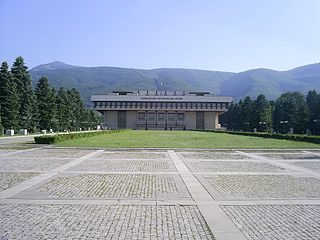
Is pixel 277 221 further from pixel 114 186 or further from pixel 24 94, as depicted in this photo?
pixel 24 94

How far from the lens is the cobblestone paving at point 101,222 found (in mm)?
5094

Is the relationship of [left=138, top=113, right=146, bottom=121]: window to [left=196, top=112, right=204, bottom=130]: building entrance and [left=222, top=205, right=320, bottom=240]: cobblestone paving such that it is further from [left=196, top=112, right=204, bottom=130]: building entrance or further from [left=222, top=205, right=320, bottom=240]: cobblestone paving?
[left=222, top=205, right=320, bottom=240]: cobblestone paving

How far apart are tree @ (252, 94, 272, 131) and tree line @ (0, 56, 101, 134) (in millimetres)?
39339

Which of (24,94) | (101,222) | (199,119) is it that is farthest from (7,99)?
(199,119)

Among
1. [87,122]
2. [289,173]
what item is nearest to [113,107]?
[87,122]

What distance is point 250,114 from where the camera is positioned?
3068 inches

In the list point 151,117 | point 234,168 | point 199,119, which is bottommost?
point 234,168

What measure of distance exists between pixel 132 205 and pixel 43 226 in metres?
1.95

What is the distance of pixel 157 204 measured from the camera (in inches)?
278

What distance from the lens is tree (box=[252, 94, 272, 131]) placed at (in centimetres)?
7219

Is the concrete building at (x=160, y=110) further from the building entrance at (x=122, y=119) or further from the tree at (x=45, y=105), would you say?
the tree at (x=45, y=105)

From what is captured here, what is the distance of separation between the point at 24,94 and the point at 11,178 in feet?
144

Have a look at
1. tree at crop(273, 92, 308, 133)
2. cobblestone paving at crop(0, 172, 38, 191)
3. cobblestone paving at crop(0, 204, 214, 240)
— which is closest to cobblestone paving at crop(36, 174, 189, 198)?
cobblestone paving at crop(0, 172, 38, 191)

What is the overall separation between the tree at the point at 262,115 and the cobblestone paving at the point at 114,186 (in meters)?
65.0
